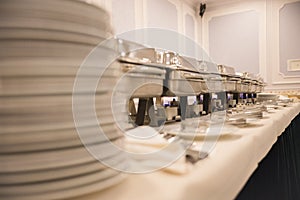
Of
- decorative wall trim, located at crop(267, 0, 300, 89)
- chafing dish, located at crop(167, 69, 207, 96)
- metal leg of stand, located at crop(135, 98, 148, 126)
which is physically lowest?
metal leg of stand, located at crop(135, 98, 148, 126)

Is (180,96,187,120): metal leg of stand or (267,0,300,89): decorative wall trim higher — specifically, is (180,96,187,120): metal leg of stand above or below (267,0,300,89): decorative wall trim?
below

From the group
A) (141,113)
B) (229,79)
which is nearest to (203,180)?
(141,113)

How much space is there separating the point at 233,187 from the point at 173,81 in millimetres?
557

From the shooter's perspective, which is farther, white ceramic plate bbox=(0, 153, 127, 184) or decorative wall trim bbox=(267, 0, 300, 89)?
decorative wall trim bbox=(267, 0, 300, 89)

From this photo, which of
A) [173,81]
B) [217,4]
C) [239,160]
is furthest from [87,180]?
[217,4]

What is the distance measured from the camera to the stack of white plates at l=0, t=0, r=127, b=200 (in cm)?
20

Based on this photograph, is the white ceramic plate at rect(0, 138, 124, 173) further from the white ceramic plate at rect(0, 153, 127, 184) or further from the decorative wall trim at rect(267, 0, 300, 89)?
the decorative wall trim at rect(267, 0, 300, 89)

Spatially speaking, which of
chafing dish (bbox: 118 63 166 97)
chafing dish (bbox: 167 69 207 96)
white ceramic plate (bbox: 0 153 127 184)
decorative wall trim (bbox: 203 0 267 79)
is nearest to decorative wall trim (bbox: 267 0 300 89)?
decorative wall trim (bbox: 203 0 267 79)

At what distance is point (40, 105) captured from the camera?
0.21 m

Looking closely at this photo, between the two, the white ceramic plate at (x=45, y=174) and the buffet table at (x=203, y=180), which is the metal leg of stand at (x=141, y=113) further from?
the white ceramic plate at (x=45, y=174)

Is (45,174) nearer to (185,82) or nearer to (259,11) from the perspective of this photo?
(185,82)

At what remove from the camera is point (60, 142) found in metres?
0.21

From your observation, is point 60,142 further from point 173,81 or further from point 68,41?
point 173,81

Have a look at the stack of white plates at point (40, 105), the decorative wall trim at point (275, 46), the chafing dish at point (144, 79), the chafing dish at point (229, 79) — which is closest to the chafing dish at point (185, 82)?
the chafing dish at point (144, 79)
